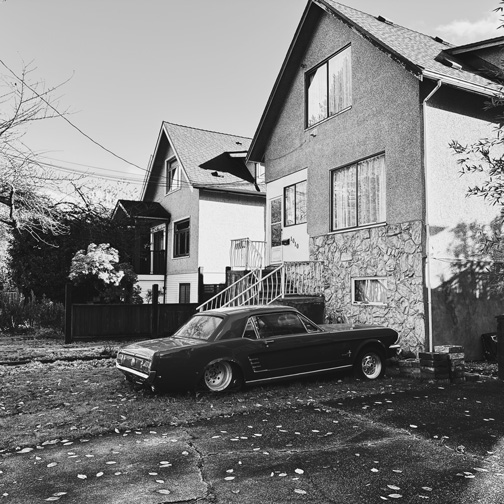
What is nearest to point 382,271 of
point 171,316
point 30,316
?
point 171,316

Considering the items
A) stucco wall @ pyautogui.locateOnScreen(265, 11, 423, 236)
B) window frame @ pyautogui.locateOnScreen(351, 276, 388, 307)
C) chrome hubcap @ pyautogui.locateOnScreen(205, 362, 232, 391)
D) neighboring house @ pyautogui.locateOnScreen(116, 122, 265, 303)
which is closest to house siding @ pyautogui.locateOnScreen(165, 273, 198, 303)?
neighboring house @ pyautogui.locateOnScreen(116, 122, 265, 303)

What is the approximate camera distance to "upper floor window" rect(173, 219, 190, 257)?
75.3 feet

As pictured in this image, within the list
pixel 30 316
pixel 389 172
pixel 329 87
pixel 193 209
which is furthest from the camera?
pixel 193 209

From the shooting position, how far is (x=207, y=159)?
2317 cm

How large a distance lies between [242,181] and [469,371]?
14856 mm

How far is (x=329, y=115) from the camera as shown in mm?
13234

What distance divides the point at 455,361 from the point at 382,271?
308 cm

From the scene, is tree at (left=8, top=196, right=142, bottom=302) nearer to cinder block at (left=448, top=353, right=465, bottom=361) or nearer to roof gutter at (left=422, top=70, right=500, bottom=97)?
roof gutter at (left=422, top=70, right=500, bottom=97)

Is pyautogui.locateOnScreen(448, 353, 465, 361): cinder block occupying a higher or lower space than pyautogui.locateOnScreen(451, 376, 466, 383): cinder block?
higher

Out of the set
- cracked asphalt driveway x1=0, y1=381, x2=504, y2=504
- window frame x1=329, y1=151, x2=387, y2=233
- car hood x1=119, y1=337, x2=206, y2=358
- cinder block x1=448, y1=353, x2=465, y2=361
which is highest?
window frame x1=329, y1=151, x2=387, y2=233

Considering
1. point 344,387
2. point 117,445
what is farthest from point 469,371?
point 117,445

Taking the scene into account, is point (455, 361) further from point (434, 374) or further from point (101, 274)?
point (101, 274)

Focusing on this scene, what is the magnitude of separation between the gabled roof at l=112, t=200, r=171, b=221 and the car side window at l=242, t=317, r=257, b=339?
52.6 feet

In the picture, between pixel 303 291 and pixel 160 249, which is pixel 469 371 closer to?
pixel 303 291
